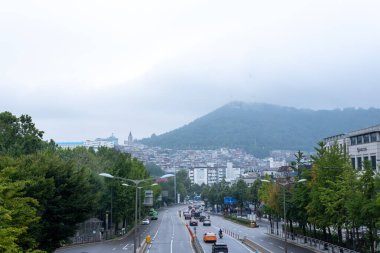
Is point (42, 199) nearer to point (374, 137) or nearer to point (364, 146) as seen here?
point (374, 137)

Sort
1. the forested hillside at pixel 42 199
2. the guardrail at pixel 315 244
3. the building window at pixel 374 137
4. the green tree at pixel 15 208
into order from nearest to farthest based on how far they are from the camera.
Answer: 1. the green tree at pixel 15 208
2. the forested hillside at pixel 42 199
3. the guardrail at pixel 315 244
4. the building window at pixel 374 137

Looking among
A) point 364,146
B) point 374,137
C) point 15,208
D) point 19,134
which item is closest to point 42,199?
point 15,208

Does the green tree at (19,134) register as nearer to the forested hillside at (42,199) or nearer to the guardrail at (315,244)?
the forested hillside at (42,199)

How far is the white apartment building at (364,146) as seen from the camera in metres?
73.4

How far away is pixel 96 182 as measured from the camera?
71188mm

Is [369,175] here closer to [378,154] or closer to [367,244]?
[367,244]

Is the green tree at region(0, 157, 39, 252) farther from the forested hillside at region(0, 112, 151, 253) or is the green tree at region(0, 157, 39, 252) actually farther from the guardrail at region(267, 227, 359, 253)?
the guardrail at region(267, 227, 359, 253)

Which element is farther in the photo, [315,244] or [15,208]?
[315,244]

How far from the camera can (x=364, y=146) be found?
77.3m

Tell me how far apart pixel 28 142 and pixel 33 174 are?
27018 mm

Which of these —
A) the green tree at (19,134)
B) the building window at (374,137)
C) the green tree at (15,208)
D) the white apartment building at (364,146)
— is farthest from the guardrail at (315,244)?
the green tree at (19,134)

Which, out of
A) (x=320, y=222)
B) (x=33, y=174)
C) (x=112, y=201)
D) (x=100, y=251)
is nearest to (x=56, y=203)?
(x=33, y=174)

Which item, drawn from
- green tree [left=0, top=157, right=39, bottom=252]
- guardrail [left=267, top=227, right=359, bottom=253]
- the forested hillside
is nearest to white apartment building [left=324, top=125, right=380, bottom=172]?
guardrail [left=267, top=227, right=359, bottom=253]

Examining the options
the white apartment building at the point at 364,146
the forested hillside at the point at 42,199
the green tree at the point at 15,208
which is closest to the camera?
the green tree at the point at 15,208
